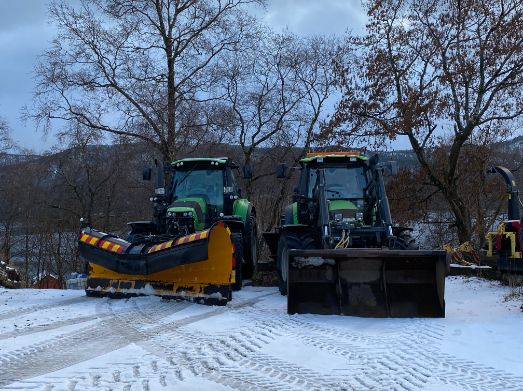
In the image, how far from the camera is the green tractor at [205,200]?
10.5 m

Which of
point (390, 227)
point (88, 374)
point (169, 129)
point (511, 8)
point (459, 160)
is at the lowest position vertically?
point (88, 374)

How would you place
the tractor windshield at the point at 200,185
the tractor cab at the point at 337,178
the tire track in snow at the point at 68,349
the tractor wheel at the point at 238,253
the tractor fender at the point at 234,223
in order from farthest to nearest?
the tractor windshield at the point at 200,185, the tractor fender at the point at 234,223, the tractor wheel at the point at 238,253, the tractor cab at the point at 337,178, the tire track in snow at the point at 68,349

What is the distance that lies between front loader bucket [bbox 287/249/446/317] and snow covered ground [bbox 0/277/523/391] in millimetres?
230

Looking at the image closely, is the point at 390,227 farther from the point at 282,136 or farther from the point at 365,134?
the point at 282,136

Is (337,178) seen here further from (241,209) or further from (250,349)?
(250,349)

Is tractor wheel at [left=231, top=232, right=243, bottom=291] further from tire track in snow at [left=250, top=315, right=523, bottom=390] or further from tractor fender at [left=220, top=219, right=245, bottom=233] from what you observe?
tire track in snow at [left=250, top=315, right=523, bottom=390]

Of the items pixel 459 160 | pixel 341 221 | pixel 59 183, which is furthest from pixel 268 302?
pixel 59 183

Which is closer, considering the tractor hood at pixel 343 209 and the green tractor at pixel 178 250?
the green tractor at pixel 178 250

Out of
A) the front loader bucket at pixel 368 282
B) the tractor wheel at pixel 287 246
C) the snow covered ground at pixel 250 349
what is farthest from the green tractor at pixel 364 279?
the tractor wheel at pixel 287 246

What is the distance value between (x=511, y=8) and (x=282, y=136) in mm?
10620

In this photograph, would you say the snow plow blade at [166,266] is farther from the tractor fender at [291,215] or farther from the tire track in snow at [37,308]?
the tractor fender at [291,215]

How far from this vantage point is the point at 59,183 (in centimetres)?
2956

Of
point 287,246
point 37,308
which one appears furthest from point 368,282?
point 37,308

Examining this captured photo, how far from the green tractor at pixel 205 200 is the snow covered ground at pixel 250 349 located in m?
2.66
